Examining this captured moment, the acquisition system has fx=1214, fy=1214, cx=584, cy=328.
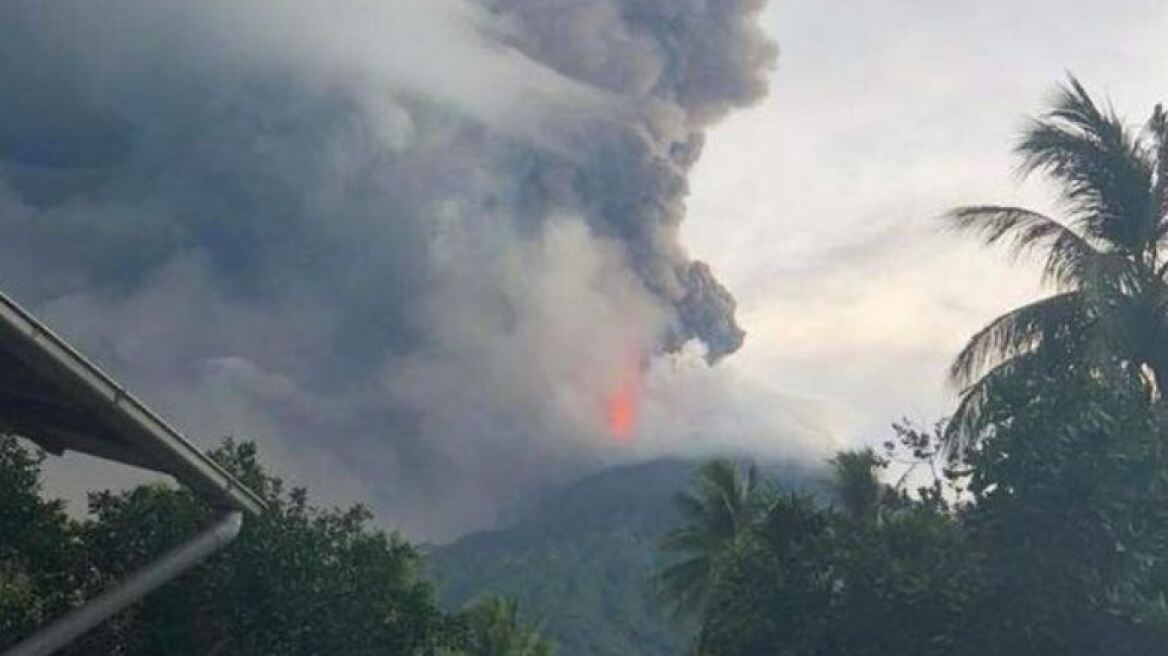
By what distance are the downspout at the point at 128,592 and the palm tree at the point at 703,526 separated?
144ft

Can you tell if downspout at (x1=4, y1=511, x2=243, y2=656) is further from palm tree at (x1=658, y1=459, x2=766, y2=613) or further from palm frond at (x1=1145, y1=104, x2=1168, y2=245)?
palm tree at (x1=658, y1=459, x2=766, y2=613)

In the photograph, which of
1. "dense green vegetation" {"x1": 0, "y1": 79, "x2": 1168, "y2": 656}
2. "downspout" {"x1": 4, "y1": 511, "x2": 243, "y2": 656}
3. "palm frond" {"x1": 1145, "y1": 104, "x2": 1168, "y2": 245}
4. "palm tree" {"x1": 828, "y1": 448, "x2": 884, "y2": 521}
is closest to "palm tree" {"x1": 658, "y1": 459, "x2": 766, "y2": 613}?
"palm tree" {"x1": 828, "y1": 448, "x2": 884, "y2": 521}

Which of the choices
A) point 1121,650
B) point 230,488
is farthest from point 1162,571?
point 230,488

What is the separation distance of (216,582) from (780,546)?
42.7 ft

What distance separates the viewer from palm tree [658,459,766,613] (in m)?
50.1

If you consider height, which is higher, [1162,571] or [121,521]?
[1162,571]

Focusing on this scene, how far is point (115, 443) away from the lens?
6.89 metres

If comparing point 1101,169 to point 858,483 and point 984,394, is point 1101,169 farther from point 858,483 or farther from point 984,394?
point 858,483

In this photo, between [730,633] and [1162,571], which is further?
[730,633]

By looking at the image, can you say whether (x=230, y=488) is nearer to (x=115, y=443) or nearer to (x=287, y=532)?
(x=115, y=443)

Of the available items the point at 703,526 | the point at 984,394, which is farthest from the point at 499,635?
the point at 984,394

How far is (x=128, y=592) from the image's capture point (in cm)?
597

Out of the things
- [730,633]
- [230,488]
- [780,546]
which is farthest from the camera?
[780,546]

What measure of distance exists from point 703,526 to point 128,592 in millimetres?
46275
